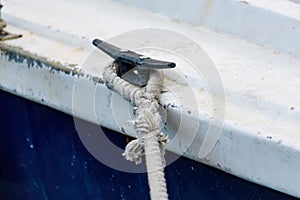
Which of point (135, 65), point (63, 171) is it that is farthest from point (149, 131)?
point (63, 171)

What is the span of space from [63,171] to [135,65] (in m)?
0.35

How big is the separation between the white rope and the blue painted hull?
4.1 inches

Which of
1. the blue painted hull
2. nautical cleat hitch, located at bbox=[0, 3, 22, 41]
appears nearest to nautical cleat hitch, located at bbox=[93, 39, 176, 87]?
the blue painted hull

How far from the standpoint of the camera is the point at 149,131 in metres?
1.10

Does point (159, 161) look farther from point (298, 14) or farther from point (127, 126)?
point (298, 14)

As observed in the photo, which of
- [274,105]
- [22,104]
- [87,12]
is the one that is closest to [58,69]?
[22,104]

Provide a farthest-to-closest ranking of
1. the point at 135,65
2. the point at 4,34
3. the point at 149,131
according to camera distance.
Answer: the point at 4,34
the point at 135,65
the point at 149,131

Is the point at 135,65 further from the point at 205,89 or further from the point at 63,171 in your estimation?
the point at 63,171

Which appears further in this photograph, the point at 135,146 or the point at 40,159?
the point at 40,159

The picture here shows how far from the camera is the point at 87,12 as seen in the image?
5.10 feet

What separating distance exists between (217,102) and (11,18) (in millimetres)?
554

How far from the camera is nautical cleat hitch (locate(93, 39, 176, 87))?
47.0 inches

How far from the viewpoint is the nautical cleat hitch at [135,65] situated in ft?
3.92

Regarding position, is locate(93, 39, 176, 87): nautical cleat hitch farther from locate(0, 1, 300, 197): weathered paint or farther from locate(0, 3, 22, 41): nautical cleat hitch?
locate(0, 3, 22, 41): nautical cleat hitch
